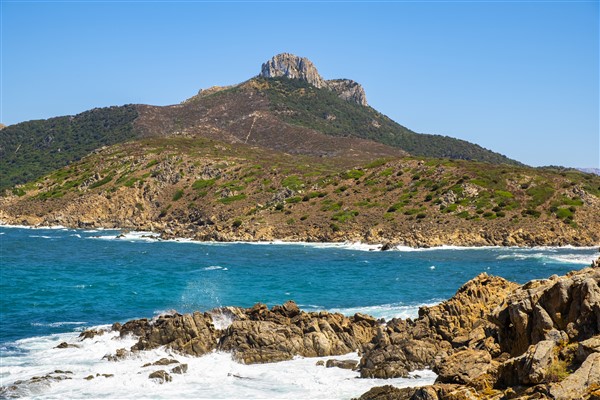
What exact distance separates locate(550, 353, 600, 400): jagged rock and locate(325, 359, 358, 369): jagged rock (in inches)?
599

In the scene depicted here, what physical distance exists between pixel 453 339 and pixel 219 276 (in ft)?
111

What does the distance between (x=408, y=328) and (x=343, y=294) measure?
702 inches

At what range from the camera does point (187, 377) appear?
91.3 ft

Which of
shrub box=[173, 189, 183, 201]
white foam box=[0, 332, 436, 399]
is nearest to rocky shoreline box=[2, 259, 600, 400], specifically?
white foam box=[0, 332, 436, 399]

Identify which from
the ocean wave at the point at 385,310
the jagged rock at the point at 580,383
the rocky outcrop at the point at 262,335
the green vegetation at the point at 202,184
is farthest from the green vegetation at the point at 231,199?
the jagged rock at the point at 580,383

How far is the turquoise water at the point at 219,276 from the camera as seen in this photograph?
1738 inches

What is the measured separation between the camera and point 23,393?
25.3 meters

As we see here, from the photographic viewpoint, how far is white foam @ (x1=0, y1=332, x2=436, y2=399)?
83.4 feet

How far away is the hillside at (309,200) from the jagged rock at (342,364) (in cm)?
5908

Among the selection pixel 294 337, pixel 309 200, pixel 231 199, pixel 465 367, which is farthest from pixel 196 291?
pixel 231 199

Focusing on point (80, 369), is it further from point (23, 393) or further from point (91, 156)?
point (91, 156)

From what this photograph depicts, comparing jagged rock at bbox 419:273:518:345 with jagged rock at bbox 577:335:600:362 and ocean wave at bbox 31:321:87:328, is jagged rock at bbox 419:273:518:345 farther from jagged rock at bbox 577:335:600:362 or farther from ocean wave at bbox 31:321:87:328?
ocean wave at bbox 31:321:87:328

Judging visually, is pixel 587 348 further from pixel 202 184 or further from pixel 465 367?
pixel 202 184

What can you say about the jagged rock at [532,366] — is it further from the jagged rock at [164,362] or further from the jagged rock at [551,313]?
the jagged rock at [164,362]
